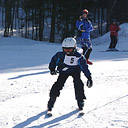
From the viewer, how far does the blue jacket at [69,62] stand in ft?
16.7

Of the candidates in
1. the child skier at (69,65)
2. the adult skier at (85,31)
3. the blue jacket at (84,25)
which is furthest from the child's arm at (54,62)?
the blue jacket at (84,25)

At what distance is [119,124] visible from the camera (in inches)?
182

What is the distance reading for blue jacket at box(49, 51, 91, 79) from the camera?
508cm

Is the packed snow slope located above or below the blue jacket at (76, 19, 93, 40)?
below

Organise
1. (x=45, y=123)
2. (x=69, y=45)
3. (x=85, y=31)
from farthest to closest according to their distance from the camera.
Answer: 1. (x=85, y=31)
2. (x=69, y=45)
3. (x=45, y=123)

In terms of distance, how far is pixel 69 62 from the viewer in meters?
5.11

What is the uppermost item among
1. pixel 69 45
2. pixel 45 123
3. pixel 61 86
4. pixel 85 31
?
pixel 85 31

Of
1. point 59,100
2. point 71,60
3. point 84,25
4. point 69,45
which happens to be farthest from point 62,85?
point 84,25

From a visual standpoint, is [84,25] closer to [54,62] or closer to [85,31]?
[85,31]

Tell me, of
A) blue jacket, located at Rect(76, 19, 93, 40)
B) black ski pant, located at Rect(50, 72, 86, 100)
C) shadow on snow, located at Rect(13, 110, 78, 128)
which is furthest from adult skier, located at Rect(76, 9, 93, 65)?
shadow on snow, located at Rect(13, 110, 78, 128)

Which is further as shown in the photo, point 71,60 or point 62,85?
point 62,85

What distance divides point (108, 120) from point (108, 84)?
10.2 ft

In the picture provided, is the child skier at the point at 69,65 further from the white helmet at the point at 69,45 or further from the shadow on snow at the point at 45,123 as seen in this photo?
the shadow on snow at the point at 45,123

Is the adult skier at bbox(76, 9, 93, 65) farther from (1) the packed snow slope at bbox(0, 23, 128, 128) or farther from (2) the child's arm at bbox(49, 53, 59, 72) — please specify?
(2) the child's arm at bbox(49, 53, 59, 72)
